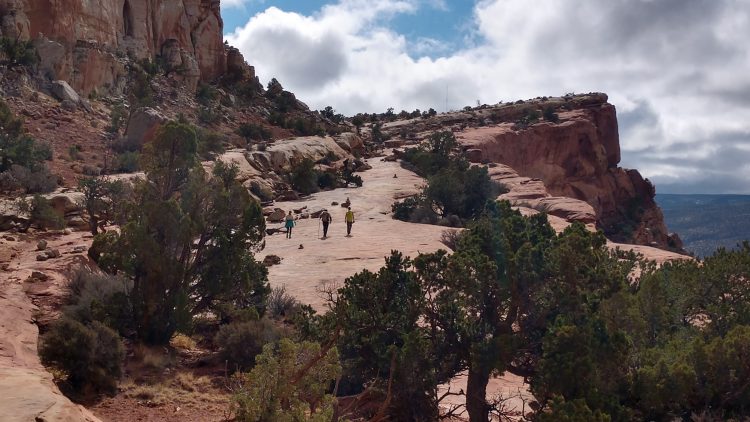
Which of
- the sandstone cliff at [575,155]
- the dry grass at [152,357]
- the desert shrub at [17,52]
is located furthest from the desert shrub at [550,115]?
the dry grass at [152,357]

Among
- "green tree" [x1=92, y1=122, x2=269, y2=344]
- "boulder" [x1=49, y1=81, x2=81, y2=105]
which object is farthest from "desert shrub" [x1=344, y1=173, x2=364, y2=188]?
"green tree" [x1=92, y1=122, x2=269, y2=344]

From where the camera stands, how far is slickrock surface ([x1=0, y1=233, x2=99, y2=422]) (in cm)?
582

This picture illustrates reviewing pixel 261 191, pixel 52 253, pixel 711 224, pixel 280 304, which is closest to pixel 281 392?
pixel 280 304

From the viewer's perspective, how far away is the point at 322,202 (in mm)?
30703

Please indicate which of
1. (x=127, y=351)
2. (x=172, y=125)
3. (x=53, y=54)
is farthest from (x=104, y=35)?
(x=127, y=351)

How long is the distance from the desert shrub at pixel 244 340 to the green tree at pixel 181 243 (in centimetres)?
80

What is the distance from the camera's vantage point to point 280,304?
1453 cm

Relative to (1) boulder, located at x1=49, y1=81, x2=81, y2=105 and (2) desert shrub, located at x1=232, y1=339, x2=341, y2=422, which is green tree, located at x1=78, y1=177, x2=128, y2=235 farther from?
(1) boulder, located at x1=49, y1=81, x2=81, y2=105

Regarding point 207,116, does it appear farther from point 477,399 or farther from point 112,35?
point 477,399

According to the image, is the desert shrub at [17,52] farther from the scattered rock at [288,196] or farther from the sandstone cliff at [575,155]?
the sandstone cliff at [575,155]

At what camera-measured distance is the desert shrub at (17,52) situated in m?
33.3

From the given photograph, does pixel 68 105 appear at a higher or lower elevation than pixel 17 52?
lower

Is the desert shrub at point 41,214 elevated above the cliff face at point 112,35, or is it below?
below

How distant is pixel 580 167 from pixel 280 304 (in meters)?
48.5
